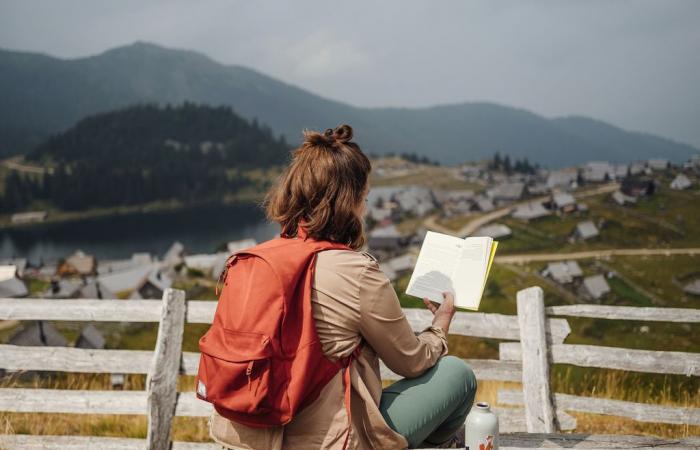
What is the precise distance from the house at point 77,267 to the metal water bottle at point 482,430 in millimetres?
68838

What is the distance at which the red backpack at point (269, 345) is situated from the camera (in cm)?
252

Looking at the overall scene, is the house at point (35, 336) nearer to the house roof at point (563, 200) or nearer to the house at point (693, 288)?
the house at point (693, 288)

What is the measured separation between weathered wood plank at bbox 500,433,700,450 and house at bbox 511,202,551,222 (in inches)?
2826

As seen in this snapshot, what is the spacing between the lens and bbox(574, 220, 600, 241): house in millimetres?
60031

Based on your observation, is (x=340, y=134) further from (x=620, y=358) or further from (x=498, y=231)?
(x=498, y=231)

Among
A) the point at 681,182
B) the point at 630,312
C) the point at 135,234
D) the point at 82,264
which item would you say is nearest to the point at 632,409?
the point at 630,312

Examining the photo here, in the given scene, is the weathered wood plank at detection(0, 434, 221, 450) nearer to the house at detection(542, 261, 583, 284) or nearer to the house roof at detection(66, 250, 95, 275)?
the house at detection(542, 261, 583, 284)

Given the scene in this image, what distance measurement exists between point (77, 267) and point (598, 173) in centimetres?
7945

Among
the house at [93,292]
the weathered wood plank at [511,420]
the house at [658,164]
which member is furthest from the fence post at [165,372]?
the house at [658,164]

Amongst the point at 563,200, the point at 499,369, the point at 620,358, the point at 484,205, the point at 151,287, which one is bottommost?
the point at 151,287

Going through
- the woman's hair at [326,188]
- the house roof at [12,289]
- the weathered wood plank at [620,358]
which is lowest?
the house roof at [12,289]

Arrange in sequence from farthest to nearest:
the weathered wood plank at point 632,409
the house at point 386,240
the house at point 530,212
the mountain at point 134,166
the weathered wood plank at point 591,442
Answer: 1. the mountain at point 134,166
2. the house at point 530,212
3. the house at point 386,240
4. the weathered wood plank at point 632,409
5. the weathered wood plank at point 591,442

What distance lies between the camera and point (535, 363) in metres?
4.78

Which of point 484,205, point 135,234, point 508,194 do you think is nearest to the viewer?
point 484,205
